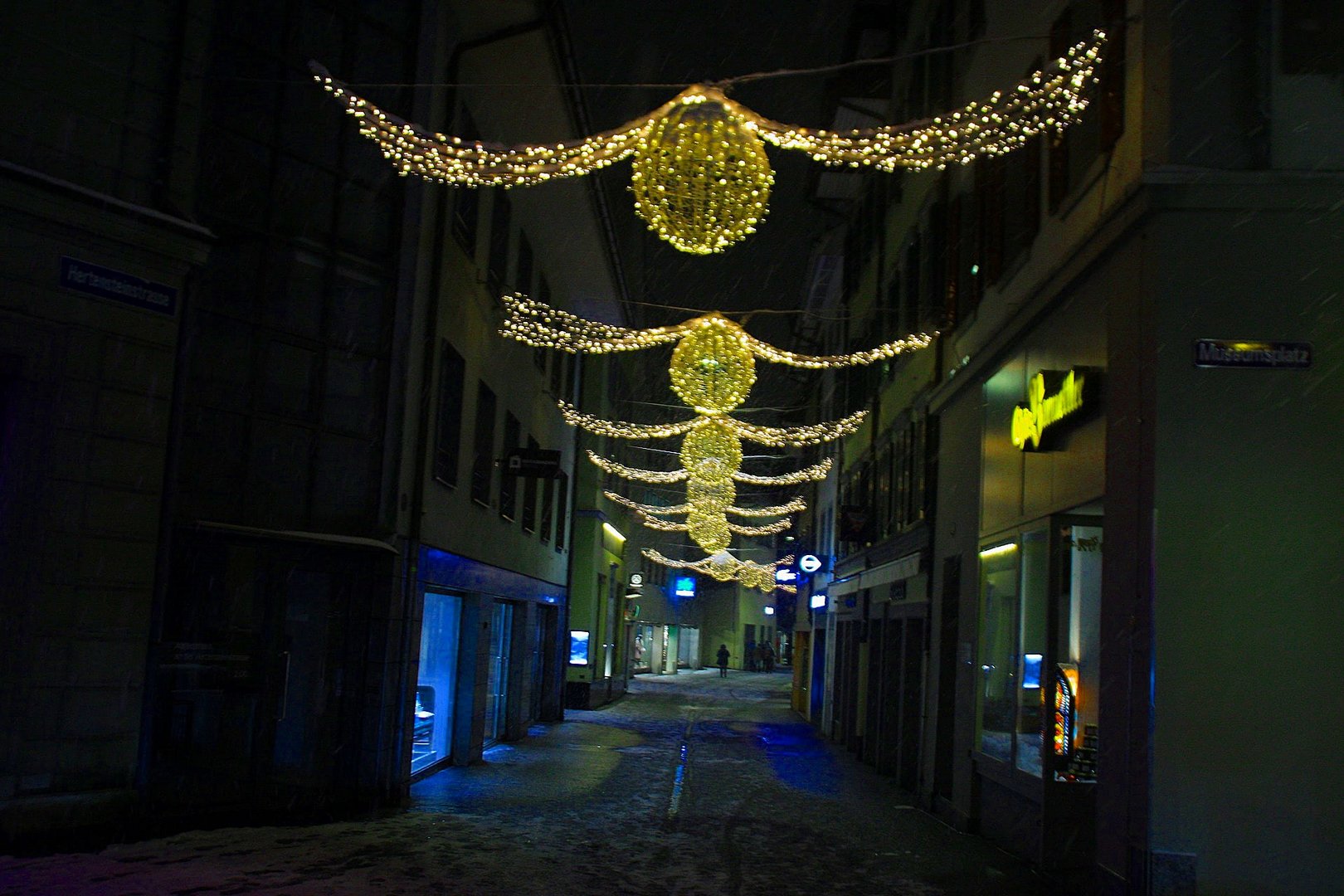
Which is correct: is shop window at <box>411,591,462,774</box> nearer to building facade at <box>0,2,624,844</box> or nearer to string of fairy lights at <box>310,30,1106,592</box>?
building facade at <box>0,2,624,844</box>

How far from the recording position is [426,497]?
1462 centimetres

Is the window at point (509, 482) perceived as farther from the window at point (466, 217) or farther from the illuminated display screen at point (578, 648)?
the illuminated display screen at point (578, 648)

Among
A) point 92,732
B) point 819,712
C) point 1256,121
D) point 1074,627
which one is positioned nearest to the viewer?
point 1256,121

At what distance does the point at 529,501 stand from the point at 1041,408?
44.8ft

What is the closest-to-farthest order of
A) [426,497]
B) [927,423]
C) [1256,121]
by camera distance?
[1256,121]
[426,497]
[927,423]

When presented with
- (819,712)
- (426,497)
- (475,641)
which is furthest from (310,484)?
(819,712)

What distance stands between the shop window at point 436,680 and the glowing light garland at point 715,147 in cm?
748

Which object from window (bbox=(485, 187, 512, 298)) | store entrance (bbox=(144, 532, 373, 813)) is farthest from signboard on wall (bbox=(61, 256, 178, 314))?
window (bbox=(485, 187, 512, 298))

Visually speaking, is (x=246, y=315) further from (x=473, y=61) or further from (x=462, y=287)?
(x=473, y=61)

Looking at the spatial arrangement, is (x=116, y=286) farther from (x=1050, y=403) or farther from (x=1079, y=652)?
(x=1079, y=652)

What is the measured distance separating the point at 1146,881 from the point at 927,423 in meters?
10.3

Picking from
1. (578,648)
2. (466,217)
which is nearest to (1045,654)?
(466,217)

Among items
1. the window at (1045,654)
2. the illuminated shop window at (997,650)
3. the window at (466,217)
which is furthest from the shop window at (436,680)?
the window at (1045,654)

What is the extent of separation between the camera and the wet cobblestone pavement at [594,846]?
9.23m
